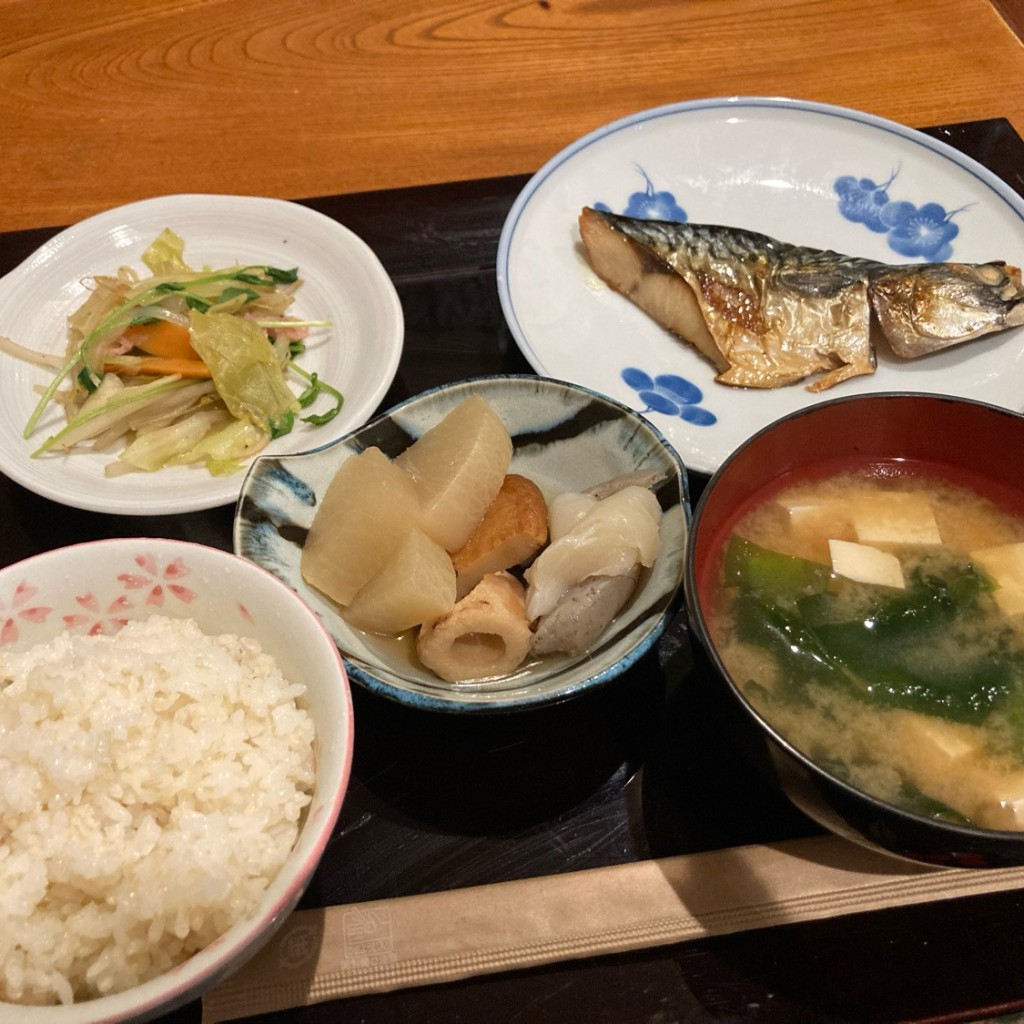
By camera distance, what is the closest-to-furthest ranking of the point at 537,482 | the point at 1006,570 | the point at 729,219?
1. the point at 1006,570
2. the point at 537,482
3. the point at 729,219

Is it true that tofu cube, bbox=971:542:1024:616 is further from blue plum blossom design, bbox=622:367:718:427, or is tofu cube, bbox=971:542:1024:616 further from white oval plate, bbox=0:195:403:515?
white oval plate, bbox=0:195:403:515

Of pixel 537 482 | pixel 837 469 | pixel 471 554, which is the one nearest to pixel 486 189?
pixel 537 482

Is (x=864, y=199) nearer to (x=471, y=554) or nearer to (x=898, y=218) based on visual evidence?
(x=898, y=218)

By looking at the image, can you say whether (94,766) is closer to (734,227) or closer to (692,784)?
(692,784)

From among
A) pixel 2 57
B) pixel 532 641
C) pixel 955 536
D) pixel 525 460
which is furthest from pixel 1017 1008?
pixel 2 57

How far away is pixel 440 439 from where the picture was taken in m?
1.78

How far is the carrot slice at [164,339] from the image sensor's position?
2346 mm

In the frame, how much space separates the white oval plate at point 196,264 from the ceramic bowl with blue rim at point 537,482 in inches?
7.9

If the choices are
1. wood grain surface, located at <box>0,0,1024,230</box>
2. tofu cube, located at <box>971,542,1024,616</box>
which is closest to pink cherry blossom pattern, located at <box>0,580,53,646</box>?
tofu cube, located at <box>971,542,1024,616</box>

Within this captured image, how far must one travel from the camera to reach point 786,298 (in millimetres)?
2406

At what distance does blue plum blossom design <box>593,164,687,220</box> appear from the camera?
105 inches

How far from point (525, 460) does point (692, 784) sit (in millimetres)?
780

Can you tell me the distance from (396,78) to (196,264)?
1.15m

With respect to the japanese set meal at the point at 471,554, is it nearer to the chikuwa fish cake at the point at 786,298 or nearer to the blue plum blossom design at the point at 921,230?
the chikuwa fish cake at the point at 786,298
